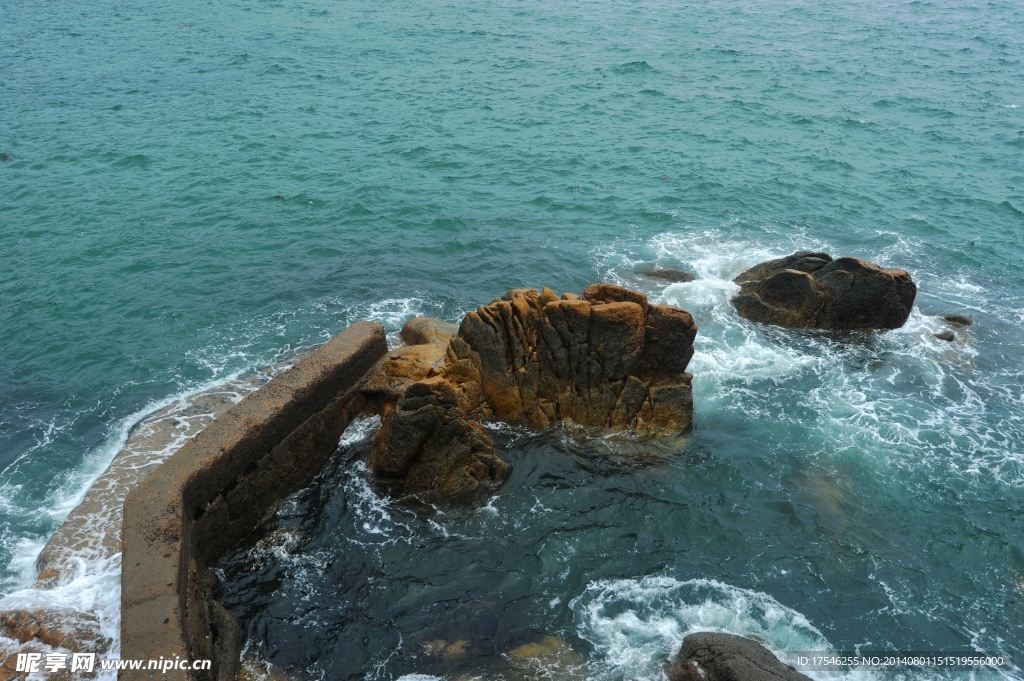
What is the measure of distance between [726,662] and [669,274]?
13.6m

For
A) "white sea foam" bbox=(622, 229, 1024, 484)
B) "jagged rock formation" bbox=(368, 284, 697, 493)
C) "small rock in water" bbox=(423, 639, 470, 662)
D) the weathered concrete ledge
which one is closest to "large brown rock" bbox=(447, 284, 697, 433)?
"jagged rock formation" bbox=(368, 284, 697, 493)

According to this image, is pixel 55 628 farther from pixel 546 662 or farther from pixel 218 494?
pixel 546 662

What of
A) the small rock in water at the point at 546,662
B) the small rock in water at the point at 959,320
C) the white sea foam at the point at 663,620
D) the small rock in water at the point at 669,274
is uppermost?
the small rock in water at the point at 669,274

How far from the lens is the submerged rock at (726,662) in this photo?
1075cm

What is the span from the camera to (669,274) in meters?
22.8

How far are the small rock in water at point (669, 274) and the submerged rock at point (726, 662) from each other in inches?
495

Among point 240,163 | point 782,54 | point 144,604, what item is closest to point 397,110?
point 240,163

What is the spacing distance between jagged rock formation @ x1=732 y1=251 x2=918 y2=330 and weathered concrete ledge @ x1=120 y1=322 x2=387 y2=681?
33.9 feet

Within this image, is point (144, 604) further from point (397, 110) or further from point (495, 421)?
point (397, 110)

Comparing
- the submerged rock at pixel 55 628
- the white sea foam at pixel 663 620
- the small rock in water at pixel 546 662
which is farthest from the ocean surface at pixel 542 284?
the submerged rock at pixel 55 628

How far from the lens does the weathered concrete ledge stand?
10.8 meters

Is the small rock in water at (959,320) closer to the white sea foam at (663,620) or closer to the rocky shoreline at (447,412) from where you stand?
the rocky shoreline at (447,412)

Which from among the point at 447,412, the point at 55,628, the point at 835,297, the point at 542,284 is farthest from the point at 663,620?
the point at 542,284

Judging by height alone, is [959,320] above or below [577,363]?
below
